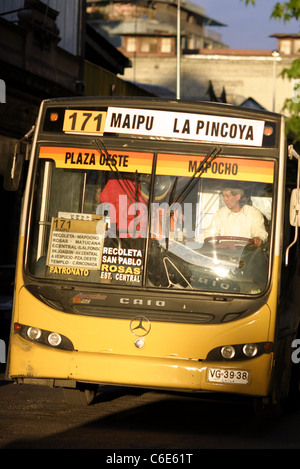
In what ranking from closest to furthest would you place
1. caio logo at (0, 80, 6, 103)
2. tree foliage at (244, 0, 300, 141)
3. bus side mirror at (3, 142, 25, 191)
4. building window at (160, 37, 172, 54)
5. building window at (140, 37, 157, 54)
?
tree foliage at (244, 0, 300, 141), bus side mirror at (3, 142, 25, 191), caio logo at (0, 80, 6, 103), building window at (160, 37, 172, 54), building window at (140, 37, 157, 54)

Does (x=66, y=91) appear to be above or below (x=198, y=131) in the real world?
above

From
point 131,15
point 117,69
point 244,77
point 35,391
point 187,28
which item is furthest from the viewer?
point 187,28

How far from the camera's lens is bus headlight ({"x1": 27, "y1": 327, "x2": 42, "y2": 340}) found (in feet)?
33.3

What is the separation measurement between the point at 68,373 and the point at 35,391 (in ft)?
8.52

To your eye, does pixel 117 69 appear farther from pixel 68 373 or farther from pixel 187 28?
Result: pixel 187 28

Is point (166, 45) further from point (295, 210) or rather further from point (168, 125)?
point (295, 210)

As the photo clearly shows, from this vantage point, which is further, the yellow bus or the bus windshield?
the bus windshield

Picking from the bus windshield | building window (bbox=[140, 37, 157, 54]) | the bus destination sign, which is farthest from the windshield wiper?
building window (bbox=[140, 37, 157, 54])

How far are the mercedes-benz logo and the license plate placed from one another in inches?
26.0

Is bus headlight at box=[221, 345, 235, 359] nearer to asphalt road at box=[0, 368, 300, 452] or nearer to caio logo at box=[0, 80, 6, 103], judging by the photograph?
asphalt road at box=[0, 368, 300, 452]

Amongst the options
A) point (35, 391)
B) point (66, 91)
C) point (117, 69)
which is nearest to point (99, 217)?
point (35, 391)

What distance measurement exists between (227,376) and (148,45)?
7666cm

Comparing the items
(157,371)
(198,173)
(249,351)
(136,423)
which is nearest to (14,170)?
(198,173)

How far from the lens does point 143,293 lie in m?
10.1
